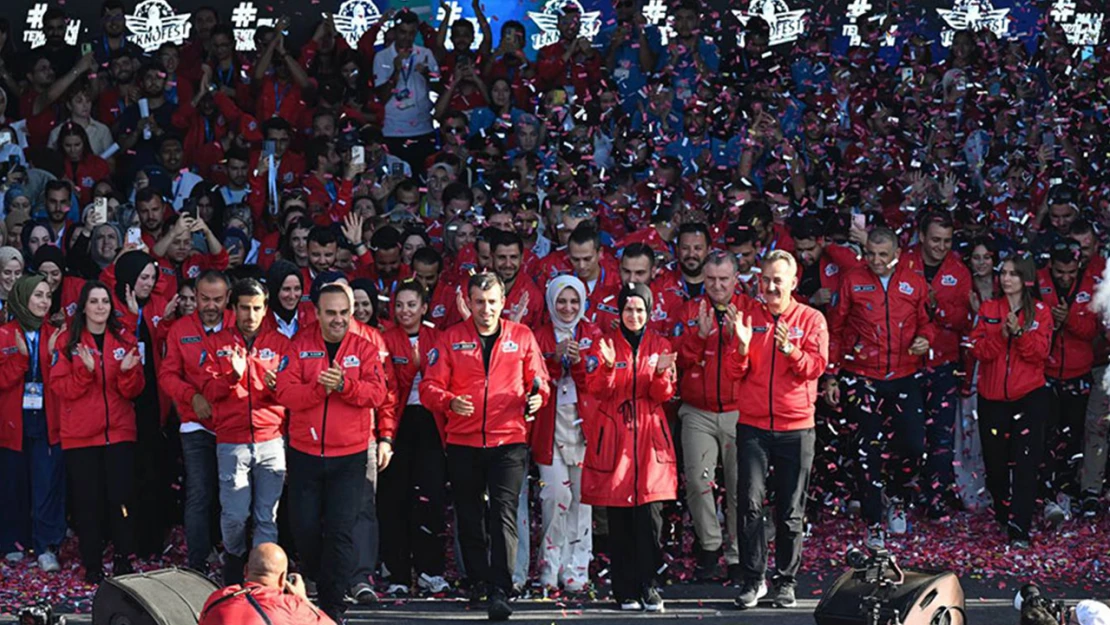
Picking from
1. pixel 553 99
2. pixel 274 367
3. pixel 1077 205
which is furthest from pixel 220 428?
pixel 1077 205

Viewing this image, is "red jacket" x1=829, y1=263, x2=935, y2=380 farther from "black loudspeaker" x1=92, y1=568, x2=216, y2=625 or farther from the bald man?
the bald man

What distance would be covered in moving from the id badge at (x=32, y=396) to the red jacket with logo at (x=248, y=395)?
1413mm

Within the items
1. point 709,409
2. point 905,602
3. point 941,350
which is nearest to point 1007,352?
point 941,350

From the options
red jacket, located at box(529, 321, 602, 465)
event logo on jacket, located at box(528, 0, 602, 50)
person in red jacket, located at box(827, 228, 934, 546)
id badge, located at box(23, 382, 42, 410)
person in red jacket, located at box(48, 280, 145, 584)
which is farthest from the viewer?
event logo on jacket, located at box(528, 0, 602, 50)

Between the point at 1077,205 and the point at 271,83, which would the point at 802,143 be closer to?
the point at 1077,205

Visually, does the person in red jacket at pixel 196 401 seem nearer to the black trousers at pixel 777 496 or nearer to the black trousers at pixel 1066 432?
the black trousers at pixel 777 496

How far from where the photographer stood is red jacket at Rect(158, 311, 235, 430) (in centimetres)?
1159

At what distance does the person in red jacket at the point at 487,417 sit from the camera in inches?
440

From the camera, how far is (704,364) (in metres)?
11.8

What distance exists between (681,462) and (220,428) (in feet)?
9.40

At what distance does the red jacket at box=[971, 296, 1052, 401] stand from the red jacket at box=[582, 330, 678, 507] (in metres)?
2.38

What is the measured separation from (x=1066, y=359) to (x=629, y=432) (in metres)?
3.38

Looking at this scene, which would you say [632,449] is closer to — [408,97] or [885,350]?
Answer: [885,350]

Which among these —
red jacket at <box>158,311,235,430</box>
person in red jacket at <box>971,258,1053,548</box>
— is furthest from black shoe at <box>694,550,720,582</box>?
red jacket at <box>158,311,235,430</box>
